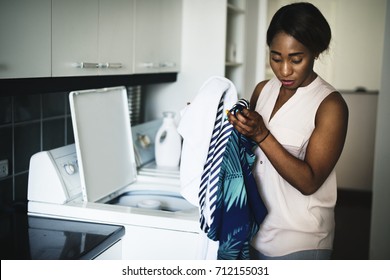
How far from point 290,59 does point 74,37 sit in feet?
2.32

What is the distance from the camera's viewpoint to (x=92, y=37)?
1692 mm

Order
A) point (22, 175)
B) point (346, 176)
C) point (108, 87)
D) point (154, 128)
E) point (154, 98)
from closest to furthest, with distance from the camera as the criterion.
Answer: point (22, 175) → point (108, 87) → point (154, 128) → point (154, 98) → point (346, 176)

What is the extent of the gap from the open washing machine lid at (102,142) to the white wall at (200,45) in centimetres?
61

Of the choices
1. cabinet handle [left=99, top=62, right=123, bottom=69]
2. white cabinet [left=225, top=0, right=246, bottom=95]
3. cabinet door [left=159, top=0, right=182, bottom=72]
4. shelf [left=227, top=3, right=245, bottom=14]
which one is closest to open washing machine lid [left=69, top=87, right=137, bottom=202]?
cabinet handle [left=99, top=62, right=123, bottom=69]

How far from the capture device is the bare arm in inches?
50.5

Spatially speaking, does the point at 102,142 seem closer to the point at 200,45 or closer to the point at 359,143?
the point at 200,45

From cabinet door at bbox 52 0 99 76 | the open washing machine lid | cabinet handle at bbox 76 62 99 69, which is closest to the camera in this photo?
cabinet door at bbox 52 0 99 76

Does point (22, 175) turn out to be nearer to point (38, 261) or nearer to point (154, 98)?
point (38, 261)

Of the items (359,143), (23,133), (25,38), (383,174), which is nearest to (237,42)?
(383,174)

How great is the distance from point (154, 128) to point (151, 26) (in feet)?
1.84

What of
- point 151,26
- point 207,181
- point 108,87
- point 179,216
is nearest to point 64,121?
point 108,87

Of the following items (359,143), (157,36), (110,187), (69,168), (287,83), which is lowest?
(359,143)

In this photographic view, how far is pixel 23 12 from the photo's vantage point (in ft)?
4.32

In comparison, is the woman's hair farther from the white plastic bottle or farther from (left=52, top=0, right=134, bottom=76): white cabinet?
the white plastic bottle
